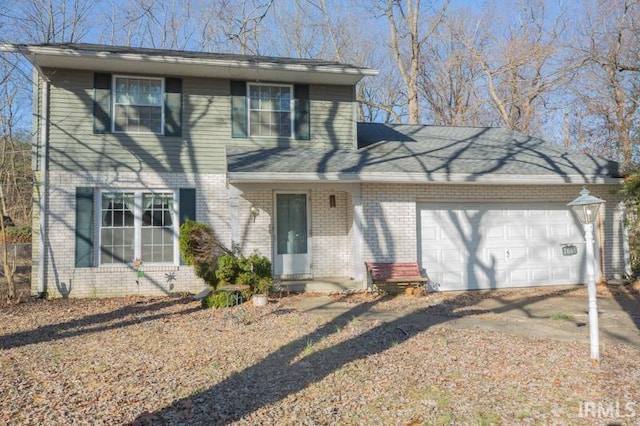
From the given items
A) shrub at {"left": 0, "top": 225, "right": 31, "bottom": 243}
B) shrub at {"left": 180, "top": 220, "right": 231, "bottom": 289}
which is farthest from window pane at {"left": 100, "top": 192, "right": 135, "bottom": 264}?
shrub at {"left": 0, "top": 225, "right": 31, "bottom": 243}

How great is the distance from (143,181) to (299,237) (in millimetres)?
3699

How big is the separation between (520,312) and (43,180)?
9.81 m

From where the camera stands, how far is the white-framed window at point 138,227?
10.2 meters

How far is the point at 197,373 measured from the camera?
4.79m

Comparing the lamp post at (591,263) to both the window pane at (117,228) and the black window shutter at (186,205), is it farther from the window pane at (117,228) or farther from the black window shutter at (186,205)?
the window pane at (117,228)

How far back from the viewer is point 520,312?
811 cm

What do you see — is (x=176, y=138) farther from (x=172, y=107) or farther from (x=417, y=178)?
(x=417, y=178)

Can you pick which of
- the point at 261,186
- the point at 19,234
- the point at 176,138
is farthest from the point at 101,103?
the point at 19,234

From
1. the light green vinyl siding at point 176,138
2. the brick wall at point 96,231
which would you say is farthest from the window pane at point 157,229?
the light green vinyl siding at point 176,138

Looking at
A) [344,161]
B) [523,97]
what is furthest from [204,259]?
[523,97]

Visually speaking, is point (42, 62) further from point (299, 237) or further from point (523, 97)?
point (523, 97)

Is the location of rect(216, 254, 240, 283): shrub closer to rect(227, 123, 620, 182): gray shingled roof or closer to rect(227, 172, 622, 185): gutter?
rect(227, 172, 622, 185): gutter

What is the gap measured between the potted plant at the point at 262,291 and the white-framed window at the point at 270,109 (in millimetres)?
3789

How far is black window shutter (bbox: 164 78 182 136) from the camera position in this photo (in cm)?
1048
